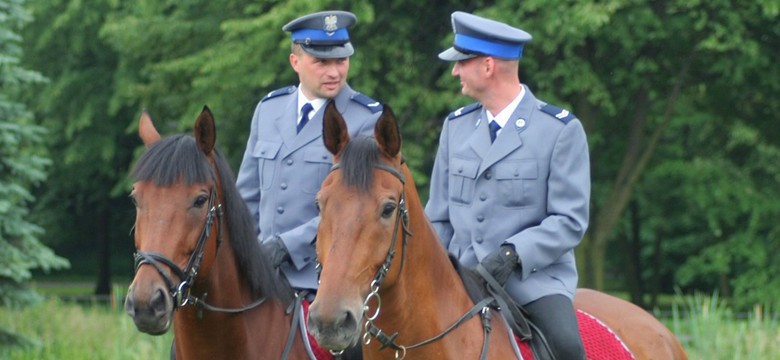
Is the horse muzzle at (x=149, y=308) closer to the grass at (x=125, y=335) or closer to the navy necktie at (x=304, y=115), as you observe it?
the navy necktie at (x=304, y=115)

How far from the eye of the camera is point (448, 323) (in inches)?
194

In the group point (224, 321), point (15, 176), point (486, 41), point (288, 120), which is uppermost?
point (486, 41)

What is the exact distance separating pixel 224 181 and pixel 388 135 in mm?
1200

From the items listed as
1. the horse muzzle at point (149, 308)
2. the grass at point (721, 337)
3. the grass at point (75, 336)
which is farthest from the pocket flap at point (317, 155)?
the grass at point (721, 337)

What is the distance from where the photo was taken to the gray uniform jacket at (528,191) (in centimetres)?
537

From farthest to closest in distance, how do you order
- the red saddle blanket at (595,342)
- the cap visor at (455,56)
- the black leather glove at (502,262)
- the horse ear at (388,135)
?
the red saddle blanket at (595,342), the cap visor at (455,56), the black leather glove at (502,262), the horse ear at (388,135)

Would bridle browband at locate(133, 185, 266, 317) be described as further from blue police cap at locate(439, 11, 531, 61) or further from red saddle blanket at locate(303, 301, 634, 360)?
blue police cap at locate(439, 11, 531, 61)

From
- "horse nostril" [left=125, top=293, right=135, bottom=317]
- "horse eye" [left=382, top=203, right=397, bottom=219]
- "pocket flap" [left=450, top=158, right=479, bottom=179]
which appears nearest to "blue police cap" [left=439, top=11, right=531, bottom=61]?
"pocket flap" [left=450, top=158, right=479, bottom=179]

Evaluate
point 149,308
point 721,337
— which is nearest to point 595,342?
point 149,308

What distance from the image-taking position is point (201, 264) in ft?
17.3

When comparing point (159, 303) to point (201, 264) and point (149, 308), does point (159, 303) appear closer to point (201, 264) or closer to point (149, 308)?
point (149, 308)

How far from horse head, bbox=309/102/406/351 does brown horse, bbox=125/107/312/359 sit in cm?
83

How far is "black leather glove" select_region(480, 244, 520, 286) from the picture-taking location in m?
5.25

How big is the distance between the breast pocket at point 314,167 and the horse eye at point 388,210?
169 centimetres
